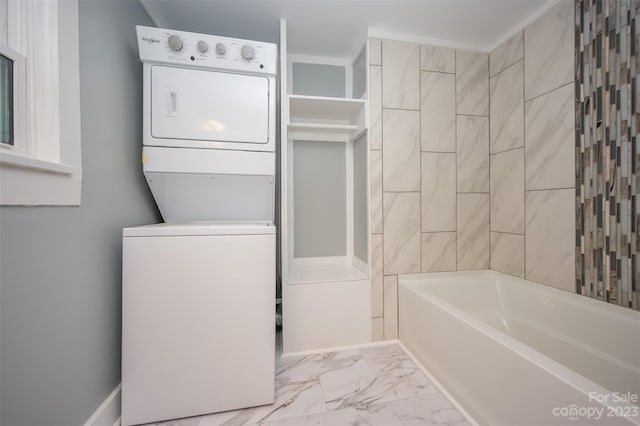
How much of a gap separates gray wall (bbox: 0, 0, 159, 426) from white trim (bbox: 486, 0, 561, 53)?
251 centimetres

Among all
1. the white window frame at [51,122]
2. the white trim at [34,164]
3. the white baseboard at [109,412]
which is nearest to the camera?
the white trim at [34,164]

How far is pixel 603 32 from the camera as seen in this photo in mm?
1300

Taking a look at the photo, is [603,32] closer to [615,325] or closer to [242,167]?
[615,325]

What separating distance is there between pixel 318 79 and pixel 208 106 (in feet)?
3.88

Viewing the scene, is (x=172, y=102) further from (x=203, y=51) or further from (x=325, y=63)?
(x=325, y=63)

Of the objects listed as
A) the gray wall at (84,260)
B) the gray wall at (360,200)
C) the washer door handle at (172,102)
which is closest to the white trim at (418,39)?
the gray wall at (360,200)

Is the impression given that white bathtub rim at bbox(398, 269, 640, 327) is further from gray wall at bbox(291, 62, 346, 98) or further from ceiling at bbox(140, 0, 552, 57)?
ceiling at bbox(140, 0, 552, 57)

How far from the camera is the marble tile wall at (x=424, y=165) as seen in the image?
1.82 m

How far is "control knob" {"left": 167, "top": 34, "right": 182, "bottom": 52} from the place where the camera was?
125 cm

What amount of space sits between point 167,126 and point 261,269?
902 millimetres

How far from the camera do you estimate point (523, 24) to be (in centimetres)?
172

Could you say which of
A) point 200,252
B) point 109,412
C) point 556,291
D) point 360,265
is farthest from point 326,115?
point 109,412

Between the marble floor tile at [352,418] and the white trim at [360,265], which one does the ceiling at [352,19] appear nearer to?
the white trim at [360,265]

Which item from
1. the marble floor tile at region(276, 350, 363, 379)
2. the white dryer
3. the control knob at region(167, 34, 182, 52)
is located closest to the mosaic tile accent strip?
the marble floor tile at region(276, 350, 363, 379)
